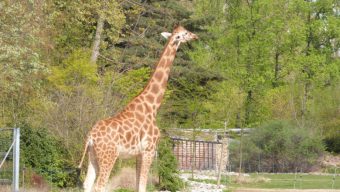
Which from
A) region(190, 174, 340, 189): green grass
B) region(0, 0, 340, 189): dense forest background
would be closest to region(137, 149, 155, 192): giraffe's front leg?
region(0, 0, 340, 189): dense forest background

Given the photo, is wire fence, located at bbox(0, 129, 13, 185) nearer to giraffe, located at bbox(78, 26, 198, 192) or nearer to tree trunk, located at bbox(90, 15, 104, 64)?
giraffe, located at bbox(78, 26, 198, 192)

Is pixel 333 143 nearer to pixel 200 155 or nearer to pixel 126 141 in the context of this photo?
pixel 200 155

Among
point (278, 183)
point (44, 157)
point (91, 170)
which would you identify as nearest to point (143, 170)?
point (91, 170)

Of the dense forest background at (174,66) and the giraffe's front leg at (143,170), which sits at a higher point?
the dense forest background at (174,66)

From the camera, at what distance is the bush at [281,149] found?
1519 inches

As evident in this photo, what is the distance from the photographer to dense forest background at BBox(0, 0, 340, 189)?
23188 millimetres

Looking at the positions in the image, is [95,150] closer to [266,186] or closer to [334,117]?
[266,186]

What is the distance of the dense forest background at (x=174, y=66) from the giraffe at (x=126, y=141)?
691cm

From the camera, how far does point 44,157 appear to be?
2131cm

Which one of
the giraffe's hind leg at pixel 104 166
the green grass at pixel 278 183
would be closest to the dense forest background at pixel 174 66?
the green grass at pixel 278 183

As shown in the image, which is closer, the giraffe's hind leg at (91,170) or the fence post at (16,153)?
the giraffe's hind leg at (91,170)

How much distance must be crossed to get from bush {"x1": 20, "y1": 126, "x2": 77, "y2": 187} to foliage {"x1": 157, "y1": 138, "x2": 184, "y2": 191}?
2327 millimetres

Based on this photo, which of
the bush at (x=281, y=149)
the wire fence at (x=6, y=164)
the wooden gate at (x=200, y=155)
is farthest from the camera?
the bush at (x=281, y=149)

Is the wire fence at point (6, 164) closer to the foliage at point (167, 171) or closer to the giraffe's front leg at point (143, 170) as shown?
the giraffe's front leg at point (143, 170)
